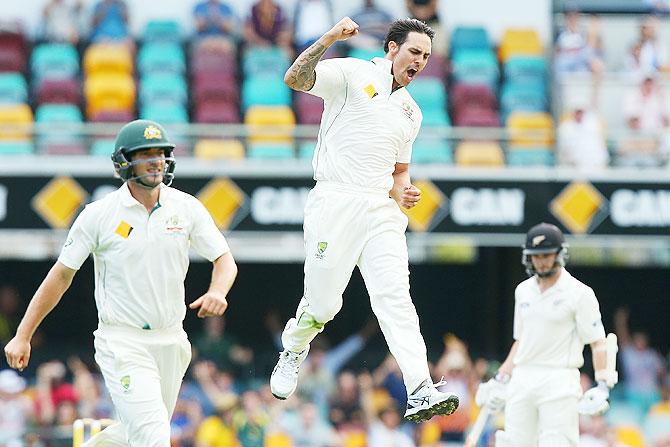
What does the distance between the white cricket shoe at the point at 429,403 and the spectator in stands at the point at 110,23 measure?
446 inches

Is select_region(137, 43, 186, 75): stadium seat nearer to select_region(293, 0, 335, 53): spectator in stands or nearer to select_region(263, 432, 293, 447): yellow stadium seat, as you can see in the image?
select_region(293, 0, 335, 53): spectator in stands

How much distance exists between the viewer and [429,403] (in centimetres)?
856

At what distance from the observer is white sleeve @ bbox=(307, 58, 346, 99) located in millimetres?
8852

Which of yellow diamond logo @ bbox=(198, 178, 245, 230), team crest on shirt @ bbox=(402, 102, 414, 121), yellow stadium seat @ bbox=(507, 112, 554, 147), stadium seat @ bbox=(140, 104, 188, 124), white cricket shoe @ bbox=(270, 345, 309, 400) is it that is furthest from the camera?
stadium seat @ bbox=(140, 104, 188, 124)

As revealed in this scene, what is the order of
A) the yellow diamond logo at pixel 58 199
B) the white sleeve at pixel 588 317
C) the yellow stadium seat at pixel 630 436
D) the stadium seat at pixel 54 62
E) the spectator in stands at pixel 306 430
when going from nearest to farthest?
the white sleeve at pixel 588 317 < the spectator in stands at pixel 306 430 < the yellow diamond logo at pixel 58 199 < the yellow stadium seat at pixel 630 436 < the stadium seat at pixel 54 62

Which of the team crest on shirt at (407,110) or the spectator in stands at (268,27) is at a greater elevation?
the spectator in stands at (268,27)

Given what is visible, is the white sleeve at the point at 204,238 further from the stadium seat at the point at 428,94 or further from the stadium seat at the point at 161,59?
the stadium seat at the point at 161,59

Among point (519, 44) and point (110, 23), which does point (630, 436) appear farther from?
point (110, 23)

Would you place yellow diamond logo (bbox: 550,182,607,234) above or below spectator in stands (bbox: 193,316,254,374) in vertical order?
above

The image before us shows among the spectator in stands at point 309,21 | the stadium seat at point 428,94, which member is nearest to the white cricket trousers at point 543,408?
the stadium seat at point 428,94

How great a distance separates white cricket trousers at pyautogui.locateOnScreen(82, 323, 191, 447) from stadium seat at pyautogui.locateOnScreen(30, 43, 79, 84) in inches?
403

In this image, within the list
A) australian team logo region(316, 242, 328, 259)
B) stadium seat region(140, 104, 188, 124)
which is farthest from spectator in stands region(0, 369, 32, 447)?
australian team logo region(316, 242, 328, 259)

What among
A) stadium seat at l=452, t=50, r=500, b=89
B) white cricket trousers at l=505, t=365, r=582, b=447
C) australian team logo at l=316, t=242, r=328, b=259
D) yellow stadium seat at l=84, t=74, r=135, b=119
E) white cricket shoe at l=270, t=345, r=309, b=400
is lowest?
white cricket trousers at l=505, t=365, r=582, b=447

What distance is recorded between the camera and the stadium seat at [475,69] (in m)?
19.0
